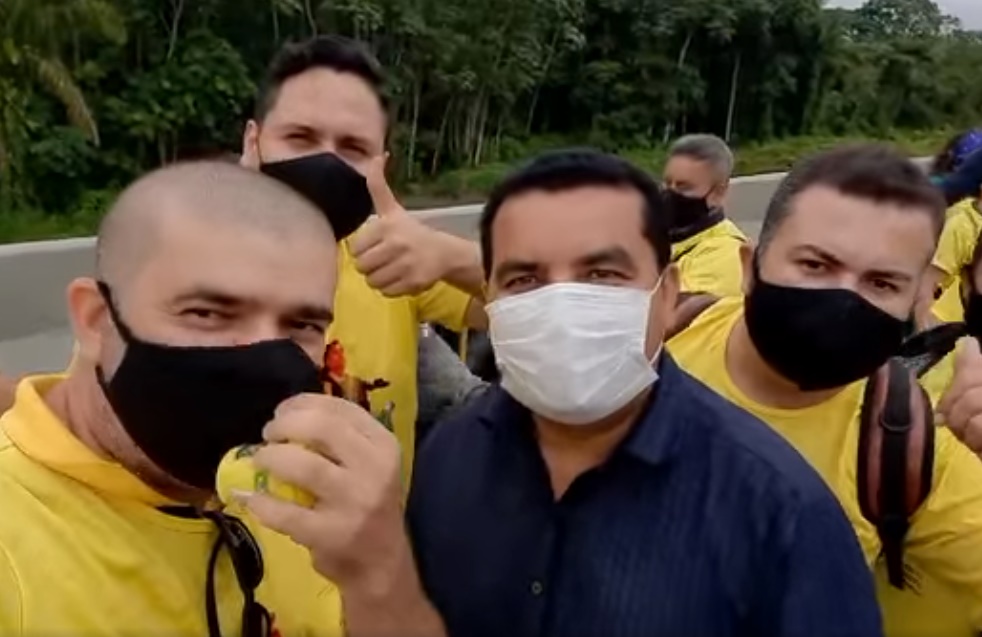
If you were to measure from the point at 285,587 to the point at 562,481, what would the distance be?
1.57 feet

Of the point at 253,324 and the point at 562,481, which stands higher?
the point at 253,324

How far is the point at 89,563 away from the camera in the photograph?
5.59 feet

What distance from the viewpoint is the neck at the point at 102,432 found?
1834 mm

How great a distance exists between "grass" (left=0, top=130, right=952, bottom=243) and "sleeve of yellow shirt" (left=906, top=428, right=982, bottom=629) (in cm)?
507

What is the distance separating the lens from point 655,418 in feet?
6.91

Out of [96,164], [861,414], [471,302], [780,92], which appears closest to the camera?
[861,414]

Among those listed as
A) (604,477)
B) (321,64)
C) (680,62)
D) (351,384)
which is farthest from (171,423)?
(680,62)

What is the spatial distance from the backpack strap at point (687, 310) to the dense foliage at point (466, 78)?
248 inches

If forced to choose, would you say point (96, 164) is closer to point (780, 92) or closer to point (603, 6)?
point (603, 6)

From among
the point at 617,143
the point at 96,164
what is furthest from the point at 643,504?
the point at 617,143

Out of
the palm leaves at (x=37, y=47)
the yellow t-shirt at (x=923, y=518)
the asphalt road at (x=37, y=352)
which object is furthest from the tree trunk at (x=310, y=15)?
the yellow t-shirt at (x=923, y=518)

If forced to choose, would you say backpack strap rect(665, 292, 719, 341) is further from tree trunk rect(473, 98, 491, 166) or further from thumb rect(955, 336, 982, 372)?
tree trunk rect(473, 98, 491, 166)

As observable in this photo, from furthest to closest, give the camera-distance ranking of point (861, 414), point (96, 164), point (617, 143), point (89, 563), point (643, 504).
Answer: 1. point (617, 143)
2. point (96, 164)
3. point (861, 414)
4. point (643, 504)
5. point (89, 563)

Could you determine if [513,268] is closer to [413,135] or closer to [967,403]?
[967,403]
